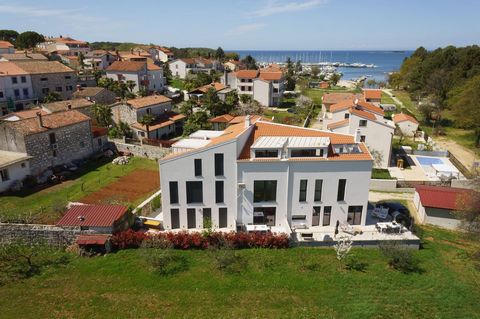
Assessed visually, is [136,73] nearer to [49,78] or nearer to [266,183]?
[49,78]

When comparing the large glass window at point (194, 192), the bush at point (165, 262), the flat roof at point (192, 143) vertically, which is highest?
the flat roof at point (192, 143)

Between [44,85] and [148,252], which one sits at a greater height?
[44,85]

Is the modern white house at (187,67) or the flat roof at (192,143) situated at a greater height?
the modern white house at (187,67)

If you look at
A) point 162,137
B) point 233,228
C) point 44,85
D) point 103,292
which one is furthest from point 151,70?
point 103,292

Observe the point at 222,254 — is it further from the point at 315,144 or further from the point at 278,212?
the point at 315,144

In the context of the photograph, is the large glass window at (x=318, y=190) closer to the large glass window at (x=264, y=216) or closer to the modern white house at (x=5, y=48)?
the large glass window at (x=264, y=216)

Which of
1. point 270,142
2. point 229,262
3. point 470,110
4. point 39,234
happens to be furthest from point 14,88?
point 470,110

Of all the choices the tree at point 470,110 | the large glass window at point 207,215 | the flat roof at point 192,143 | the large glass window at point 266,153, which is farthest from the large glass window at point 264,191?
the tree at point 470,110
